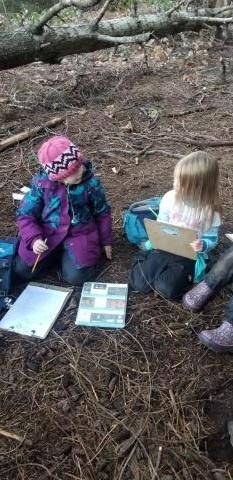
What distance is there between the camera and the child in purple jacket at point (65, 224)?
119 inches

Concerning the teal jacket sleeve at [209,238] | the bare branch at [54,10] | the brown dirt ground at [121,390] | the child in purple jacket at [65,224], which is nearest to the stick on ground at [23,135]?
the brown dirt ground at [121,390]

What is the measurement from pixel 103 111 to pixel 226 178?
1953mm

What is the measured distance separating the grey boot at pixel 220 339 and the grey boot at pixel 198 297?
28 centimetres

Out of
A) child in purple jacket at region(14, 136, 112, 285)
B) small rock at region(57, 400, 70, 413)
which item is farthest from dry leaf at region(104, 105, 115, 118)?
small rock at region(57, 400, 70, 413)

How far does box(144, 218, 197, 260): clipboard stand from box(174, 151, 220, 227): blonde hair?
196mm

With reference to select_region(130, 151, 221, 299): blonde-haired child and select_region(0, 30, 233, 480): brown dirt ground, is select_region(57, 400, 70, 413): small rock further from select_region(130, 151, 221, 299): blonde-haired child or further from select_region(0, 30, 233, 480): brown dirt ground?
select_region(130, 151, 221, 299): blonde-haired child

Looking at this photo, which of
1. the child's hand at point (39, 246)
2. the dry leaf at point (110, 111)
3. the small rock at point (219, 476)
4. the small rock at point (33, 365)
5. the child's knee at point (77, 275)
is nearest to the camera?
the small rock at point (219, 476)

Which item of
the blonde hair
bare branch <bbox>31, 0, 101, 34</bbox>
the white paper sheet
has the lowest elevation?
the white paper sheet

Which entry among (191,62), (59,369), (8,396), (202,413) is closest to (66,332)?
(59,369)

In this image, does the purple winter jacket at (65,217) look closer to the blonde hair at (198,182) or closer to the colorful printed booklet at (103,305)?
the colorful printed booklet at (103,305)

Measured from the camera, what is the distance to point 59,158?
9.18 feet

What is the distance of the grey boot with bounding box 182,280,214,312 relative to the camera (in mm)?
2838

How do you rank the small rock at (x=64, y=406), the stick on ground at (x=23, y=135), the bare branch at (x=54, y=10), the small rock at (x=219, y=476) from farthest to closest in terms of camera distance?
the bare branch at (x=54, y=10) → the stick on ground at (x=23, y=135) → the small rock at (x=64, y=406) → the small rock at (x=219, y=476)

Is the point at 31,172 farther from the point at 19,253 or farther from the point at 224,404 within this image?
the point at 224,404
